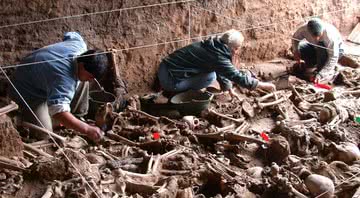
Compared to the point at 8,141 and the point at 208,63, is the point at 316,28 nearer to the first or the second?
the point at 208,63

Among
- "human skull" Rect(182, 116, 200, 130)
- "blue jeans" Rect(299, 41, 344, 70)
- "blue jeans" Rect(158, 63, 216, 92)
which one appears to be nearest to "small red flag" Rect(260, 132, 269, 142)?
"human skull" Rect(182, 116, 200, 130)

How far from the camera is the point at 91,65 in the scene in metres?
3.88

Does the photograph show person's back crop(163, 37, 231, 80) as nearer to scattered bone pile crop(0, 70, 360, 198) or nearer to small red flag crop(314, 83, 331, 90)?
scattered bone pile crop(0, 70, 360, 198)

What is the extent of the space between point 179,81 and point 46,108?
1736 millimetres

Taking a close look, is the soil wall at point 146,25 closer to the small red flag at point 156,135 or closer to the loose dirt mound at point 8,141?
the small red flag at point 156,135

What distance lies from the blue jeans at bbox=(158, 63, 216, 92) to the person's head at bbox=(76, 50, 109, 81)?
191 centimetres

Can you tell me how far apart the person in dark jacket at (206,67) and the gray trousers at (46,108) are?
119 centimetres

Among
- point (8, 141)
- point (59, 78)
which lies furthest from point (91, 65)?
point (8, 141)

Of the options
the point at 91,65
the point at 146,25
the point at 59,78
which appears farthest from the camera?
the point at 146,25

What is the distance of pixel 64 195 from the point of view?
10.2 feet

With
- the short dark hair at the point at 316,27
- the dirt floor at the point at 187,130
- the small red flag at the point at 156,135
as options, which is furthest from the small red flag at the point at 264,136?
the short dark hair at the point at 316,27

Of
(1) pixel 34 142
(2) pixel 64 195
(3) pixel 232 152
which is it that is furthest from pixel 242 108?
(2) pixel 64 195

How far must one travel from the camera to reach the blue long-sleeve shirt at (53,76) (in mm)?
3936

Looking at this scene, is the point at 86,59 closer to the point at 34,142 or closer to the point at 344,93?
the point at 34,142
